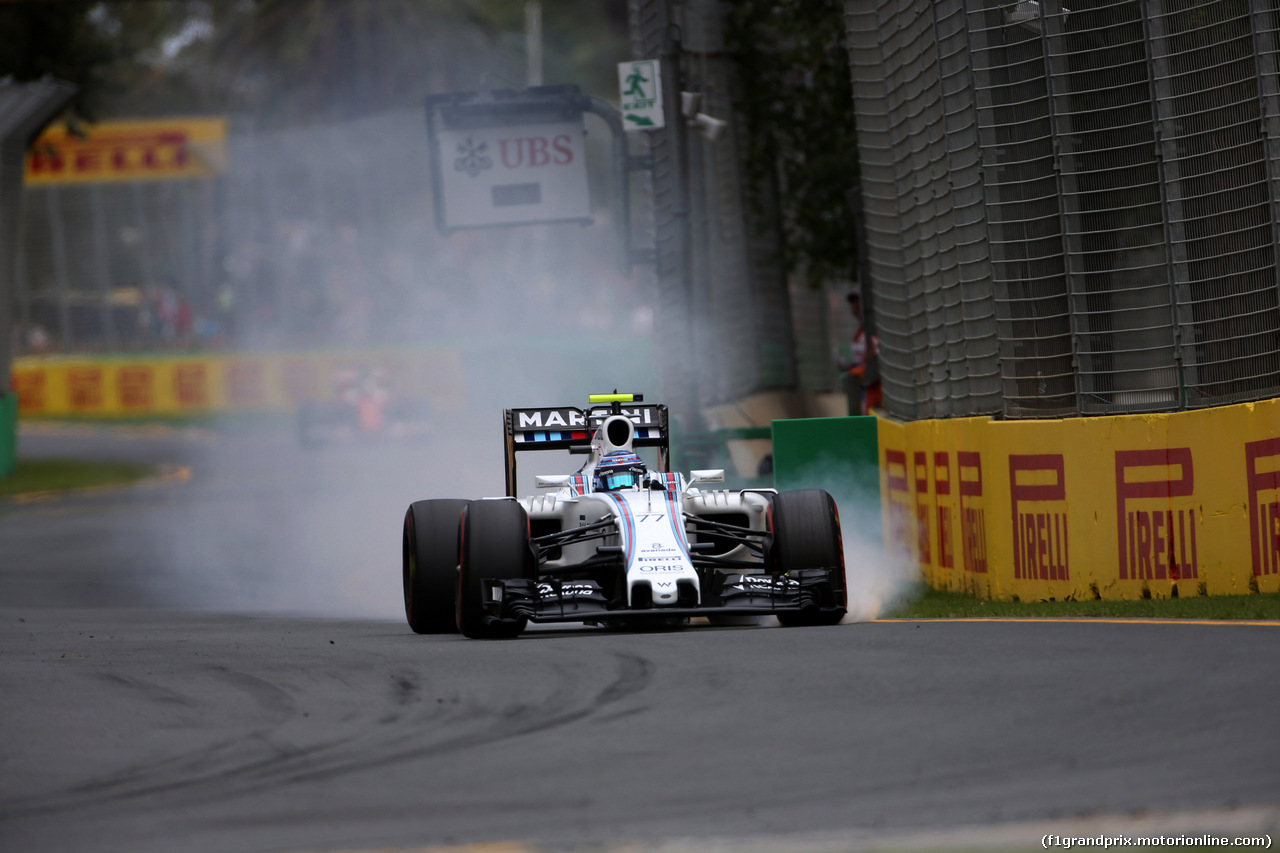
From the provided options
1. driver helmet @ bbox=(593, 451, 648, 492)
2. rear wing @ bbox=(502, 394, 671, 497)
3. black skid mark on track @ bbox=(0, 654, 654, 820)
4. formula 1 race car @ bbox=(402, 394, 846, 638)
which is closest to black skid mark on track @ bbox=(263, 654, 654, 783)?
black skid mark on track @ bbox=(0, 654, 654, 820)

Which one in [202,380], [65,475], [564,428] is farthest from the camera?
[202,380]

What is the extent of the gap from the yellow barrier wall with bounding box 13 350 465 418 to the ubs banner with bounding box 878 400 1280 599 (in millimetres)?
29772

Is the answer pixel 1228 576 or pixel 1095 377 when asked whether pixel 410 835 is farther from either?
pixel 1095 377

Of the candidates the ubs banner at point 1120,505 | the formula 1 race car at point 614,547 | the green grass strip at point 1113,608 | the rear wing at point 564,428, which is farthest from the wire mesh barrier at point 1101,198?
the rear wing at point 564,428

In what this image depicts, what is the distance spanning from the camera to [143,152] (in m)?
45.2

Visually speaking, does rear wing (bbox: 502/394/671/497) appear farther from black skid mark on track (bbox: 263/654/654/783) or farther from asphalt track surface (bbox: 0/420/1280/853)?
black skid mark on track (bbox: 263/654/654/783)

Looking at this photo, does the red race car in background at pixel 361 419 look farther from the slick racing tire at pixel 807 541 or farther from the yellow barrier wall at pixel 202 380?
the slick racing tire at pixel 807 541

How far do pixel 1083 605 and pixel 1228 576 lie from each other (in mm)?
784

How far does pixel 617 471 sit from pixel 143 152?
37330 millimetres

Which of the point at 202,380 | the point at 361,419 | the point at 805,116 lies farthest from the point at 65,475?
the point at 805,116

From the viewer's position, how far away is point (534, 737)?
6320mm

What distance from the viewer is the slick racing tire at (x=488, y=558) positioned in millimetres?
9594

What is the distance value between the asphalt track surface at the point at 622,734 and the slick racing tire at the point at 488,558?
30cm

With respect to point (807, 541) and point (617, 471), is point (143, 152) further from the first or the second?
point (807, 541)
